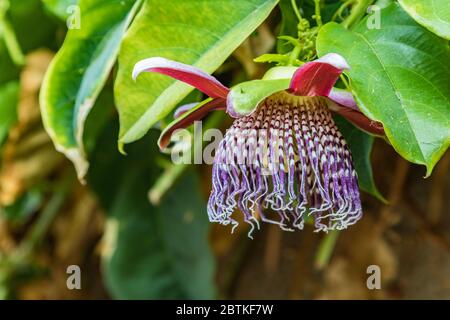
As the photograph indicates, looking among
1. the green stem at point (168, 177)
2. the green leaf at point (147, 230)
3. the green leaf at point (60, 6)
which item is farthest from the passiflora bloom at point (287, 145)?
the green leaf at point (147, 230)

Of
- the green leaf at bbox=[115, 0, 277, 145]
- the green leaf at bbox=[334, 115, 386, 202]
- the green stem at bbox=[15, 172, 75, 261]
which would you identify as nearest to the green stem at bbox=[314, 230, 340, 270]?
the green stem at bbox=[15, 172, 75, 261]

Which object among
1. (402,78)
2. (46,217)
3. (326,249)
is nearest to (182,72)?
Answer: (402,78)

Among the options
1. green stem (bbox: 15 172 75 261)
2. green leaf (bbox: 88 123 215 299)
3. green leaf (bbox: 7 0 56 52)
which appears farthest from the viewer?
green stem (bbox: 15 172 75 261)

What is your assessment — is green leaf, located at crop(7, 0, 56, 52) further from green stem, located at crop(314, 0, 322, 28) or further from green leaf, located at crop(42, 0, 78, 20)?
green stem, located at crop(314, 0, 322, 28)

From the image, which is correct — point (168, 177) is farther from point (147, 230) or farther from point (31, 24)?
point (31, 24)

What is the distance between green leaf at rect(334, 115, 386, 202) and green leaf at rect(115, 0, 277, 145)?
0.42 feet

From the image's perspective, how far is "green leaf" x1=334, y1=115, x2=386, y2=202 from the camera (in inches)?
27.6

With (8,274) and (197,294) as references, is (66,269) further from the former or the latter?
(197,294)

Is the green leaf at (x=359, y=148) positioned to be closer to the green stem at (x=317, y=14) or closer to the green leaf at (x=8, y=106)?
the green stem at (x=317, y=14)

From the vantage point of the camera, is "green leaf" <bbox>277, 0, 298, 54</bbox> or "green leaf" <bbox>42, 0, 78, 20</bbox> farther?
"green leaf" <bbox>42, 0, 78, 20</bbox>

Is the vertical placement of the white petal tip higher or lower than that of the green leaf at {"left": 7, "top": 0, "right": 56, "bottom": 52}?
higher

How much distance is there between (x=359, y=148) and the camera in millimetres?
704
